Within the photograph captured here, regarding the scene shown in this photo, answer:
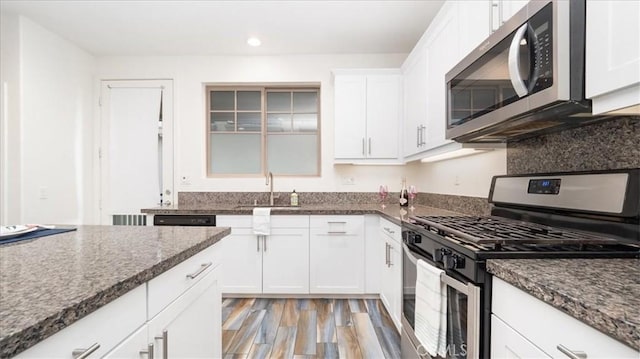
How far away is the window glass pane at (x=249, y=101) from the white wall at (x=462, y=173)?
76.2 inches

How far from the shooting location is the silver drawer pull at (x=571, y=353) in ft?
2.06

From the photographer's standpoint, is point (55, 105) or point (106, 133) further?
point (106, 133)

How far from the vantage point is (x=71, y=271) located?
788 mm

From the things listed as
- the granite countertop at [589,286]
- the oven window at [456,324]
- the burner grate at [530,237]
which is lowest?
the oven window at [456,324]

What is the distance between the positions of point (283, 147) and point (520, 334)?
307cm

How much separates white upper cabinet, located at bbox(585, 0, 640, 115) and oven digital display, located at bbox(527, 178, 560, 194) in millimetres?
439

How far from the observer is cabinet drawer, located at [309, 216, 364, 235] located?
2857 millimetres

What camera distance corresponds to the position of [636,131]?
107 cm

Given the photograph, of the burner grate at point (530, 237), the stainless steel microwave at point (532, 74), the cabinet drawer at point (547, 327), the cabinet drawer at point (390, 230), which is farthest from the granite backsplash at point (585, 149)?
the cabinet drawer at point (390, 230)

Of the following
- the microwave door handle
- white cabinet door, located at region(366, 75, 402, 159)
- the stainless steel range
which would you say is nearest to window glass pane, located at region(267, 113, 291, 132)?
white cabinet door, located at region(366, 75, 402, 159)

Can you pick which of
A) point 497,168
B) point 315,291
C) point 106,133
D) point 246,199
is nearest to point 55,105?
point 106,133

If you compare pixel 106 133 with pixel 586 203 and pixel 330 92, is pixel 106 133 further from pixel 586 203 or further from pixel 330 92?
pixel 586 203

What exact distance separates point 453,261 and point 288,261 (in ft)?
6.46

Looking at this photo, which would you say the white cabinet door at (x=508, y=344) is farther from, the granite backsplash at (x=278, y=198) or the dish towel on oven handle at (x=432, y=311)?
the granite backsplash at (x=278, y=198)
